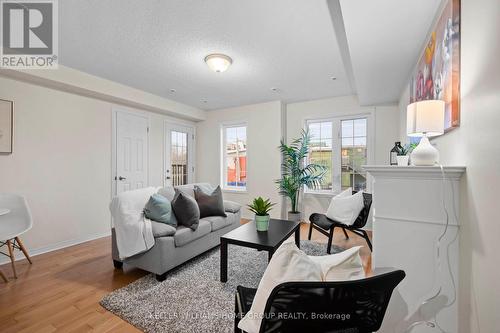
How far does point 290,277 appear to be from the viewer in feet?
2.88

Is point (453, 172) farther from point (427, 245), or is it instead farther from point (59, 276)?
point (59, 276)

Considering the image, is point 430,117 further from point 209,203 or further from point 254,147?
point 254,147

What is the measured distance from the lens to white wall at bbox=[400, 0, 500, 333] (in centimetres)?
95

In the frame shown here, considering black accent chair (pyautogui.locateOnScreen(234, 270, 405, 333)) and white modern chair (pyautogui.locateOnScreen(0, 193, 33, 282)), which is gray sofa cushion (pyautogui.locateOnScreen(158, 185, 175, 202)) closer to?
white modern chair (pyautogui.locateOnScreen(0, 193, 33, 282))

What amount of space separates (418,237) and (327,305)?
86cm

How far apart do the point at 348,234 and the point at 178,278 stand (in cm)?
280

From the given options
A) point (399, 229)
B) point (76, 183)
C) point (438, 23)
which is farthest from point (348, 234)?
point (76, 183)

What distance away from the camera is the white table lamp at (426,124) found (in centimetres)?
133

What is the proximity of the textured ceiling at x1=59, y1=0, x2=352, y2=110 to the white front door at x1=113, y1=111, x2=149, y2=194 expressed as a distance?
Result: 0.74m

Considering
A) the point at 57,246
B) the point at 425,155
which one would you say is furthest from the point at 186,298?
the point at 57,246

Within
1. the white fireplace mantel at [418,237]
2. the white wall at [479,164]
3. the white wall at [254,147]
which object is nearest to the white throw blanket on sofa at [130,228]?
the white fireplace mantel at [418,237]

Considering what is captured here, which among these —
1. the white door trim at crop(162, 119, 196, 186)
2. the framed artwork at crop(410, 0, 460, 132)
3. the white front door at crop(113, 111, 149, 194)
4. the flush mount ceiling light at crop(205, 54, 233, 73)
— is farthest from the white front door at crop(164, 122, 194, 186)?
the framed artwork at crop(410, 0, 460, 132)

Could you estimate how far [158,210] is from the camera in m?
2.49

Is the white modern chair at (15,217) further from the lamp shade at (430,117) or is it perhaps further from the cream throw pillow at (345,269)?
the lamp shade at (430,117)
